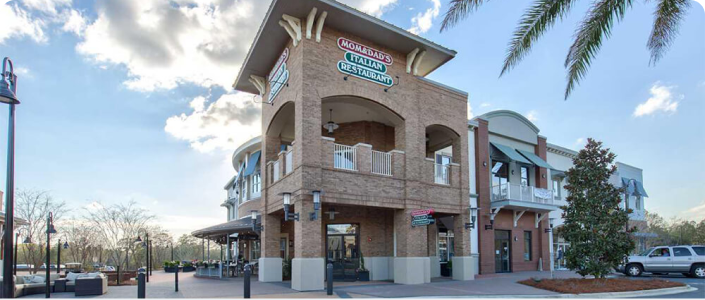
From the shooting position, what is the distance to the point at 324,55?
17844mm

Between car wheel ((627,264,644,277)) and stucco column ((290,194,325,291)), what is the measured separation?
664 inches

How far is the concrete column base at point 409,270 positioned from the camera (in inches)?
733

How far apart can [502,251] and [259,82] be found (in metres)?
15.7

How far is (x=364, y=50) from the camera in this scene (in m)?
19.1

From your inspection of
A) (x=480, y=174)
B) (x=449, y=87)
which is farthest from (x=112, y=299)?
(x=480, y=174)

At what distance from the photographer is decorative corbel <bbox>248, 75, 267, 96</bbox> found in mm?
22375

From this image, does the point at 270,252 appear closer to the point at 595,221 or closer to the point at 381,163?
the point at 381,163

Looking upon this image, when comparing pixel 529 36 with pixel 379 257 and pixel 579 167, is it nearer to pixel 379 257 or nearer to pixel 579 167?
pixel 579 167

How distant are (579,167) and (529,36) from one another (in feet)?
32.6

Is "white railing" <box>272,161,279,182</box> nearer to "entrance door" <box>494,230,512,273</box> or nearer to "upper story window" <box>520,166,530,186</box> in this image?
"entrance door" <box>494,230,512,273</box>

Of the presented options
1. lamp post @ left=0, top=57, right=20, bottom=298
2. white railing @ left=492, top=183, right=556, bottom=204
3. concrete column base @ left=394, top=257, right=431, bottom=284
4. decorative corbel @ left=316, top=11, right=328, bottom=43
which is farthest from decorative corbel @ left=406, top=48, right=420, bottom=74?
lamp post @ left=0, top=57, right=20, bottom=298

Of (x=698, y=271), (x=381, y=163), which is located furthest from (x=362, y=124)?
(x=698, y=271)

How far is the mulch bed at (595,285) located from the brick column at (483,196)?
6.17 m

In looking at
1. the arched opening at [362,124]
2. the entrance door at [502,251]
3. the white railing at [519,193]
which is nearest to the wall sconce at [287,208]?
the arched opening at [362,124]
